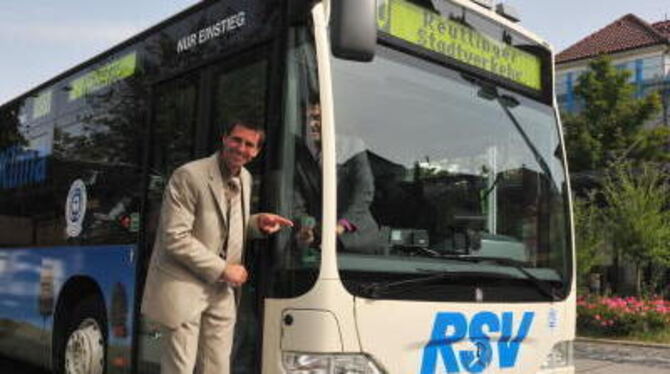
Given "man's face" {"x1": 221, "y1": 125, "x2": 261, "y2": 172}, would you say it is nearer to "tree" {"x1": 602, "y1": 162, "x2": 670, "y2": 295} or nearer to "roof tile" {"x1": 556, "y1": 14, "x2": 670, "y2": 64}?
"tree" {"x1": 602, "y1": 162, "x2": 670, "y2": 295}

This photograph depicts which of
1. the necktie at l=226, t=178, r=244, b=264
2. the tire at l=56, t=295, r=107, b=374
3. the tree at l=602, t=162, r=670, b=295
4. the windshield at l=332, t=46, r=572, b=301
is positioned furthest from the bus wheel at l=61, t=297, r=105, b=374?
the tree at l=602, t=162, r=670, b=295

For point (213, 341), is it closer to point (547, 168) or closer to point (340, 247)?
point (340, 247)

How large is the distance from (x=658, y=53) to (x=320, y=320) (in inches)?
2034

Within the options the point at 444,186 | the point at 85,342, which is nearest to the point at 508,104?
the point at 444,186

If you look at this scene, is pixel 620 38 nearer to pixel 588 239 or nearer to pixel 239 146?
pixel 588 239

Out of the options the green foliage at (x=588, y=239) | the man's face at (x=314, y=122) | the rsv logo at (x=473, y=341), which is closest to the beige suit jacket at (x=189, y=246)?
the man's face at (x=314, y=122)

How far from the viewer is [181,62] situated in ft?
18.6

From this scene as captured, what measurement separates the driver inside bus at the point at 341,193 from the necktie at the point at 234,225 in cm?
30

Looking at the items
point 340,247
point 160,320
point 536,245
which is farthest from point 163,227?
point 536,245

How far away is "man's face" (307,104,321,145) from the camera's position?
4422mm

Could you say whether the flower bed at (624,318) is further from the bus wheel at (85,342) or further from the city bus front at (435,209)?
the bus wheel at (85,342)

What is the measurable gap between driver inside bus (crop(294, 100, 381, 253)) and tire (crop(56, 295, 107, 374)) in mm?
2592

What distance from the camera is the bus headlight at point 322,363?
424 centimetres

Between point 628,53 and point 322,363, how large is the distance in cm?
5257
